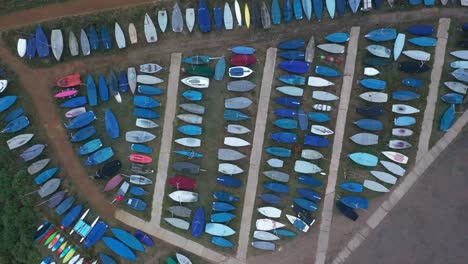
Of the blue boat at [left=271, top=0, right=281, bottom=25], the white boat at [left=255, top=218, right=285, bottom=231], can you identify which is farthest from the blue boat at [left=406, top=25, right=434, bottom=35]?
the white boat at [left=255, top=218, right=285, bottom=231]

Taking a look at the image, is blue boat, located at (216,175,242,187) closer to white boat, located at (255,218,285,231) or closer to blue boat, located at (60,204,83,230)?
white boat, located at (255,218,285,231)

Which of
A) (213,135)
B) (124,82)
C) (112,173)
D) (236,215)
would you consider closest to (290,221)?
(236,215)

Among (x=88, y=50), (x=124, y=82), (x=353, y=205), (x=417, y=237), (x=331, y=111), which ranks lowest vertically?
(x=417, y=237)

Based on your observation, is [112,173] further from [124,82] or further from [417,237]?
[417,237]

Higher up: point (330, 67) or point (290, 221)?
point (330, 67)

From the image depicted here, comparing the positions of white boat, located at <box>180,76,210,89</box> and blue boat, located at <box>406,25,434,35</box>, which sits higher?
blue boat, located at <box>406,25,434,35</box>

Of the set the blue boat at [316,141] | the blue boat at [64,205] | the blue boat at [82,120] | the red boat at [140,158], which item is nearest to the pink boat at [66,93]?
the blue boat at [82,120]

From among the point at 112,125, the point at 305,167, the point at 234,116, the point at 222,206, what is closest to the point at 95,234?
the point at 112,125

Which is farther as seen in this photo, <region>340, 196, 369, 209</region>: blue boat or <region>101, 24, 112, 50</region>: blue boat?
<region>101, 24, 112, 50</region>: blue boat
